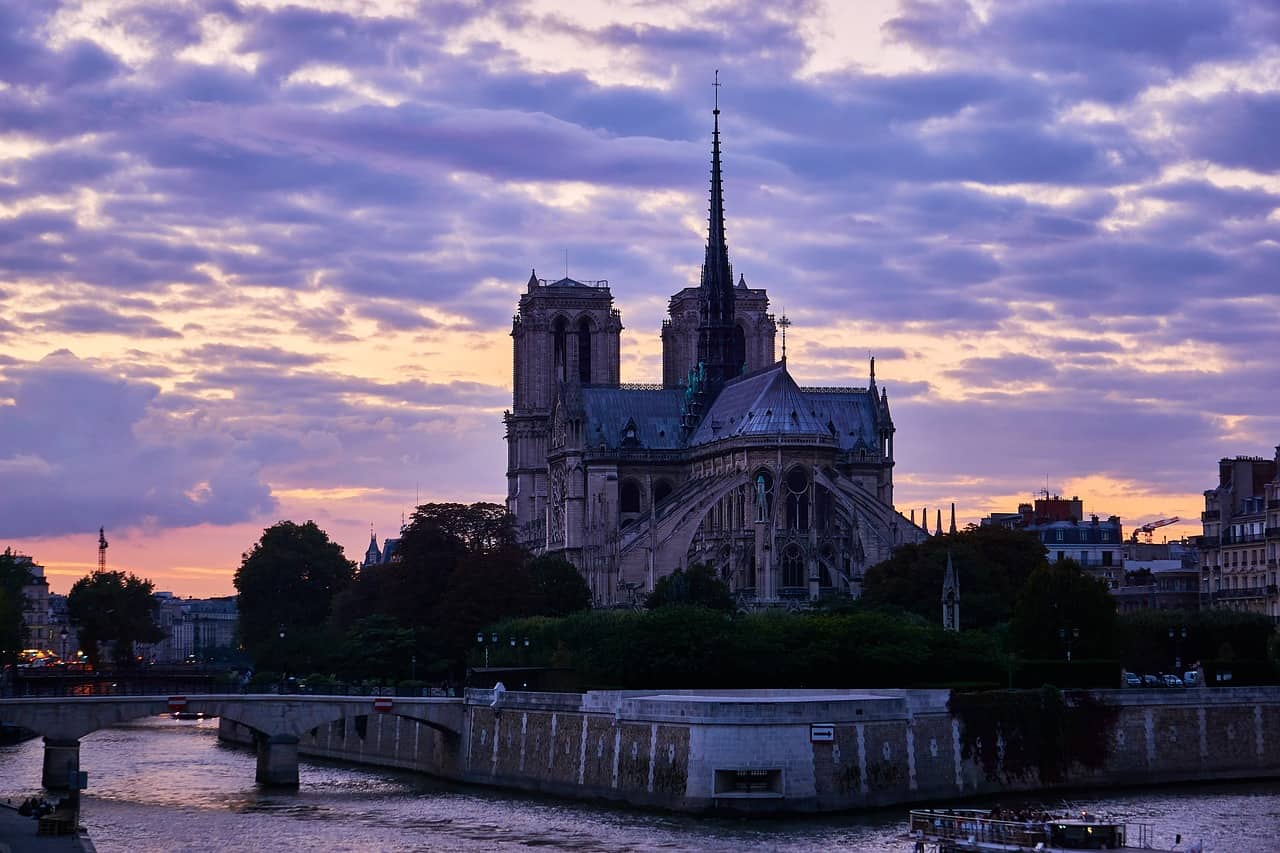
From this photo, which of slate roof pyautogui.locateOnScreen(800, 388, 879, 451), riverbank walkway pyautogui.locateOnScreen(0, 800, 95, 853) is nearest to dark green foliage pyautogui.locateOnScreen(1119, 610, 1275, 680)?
riverbank walkway pyautogui.locateOnScreen(0, 800, 95, 853)

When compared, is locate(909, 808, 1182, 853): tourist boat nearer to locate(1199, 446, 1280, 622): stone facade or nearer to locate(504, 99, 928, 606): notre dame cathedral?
locate(1199, 446, 1280, 622): stone facade

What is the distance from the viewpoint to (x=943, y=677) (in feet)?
283

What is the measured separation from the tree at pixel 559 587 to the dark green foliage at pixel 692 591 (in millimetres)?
4820

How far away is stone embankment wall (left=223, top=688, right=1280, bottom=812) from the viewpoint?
226 ft

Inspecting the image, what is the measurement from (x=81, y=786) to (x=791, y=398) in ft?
248

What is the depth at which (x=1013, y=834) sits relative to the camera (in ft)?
183

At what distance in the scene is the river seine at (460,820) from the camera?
210 feet

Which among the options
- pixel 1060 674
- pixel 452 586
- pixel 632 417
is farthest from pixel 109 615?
pixel 1060 674

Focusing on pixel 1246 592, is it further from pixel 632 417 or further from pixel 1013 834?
pixel 1013 834

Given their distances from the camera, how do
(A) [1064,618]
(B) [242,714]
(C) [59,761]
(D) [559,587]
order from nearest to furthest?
(C) [59,761], (B) [242,714], (A) [1064,618], (D) [559,587]

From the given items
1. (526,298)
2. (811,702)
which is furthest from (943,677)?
(526,298)

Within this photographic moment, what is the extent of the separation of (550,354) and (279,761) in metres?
92.7

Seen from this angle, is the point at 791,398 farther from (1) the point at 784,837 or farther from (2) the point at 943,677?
(1) the point at 784,837

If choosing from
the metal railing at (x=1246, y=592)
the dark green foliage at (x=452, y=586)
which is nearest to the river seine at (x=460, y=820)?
the dark green foliage at (x=452, y=586)
